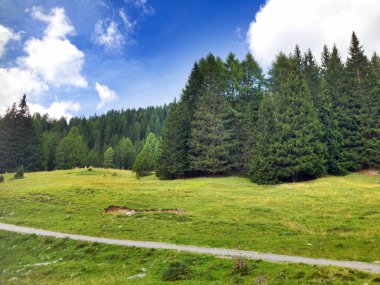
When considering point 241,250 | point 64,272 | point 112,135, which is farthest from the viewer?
point 112,135

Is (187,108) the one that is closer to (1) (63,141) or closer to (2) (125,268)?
(2) (125,268)

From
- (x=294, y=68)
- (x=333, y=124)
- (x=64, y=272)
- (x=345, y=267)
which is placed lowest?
(x=64, y=272)

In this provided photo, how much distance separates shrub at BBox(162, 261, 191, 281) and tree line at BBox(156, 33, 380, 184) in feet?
113

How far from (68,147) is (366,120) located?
98.2m

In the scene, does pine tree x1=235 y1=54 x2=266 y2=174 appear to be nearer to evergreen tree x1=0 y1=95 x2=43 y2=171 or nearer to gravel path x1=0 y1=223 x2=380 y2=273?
gravel path x1=0 y1=223 x2=380 y2=273

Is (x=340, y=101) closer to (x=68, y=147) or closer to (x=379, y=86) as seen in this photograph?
(x=379, y=86)

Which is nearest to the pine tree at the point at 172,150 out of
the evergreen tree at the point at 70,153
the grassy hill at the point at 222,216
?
the grassy hill at the point at 222,216

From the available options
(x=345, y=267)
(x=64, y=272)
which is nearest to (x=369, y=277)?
(x=345, y=267)

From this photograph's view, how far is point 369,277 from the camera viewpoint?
42.5ft

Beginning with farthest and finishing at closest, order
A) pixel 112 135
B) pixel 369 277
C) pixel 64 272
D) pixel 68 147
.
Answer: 1. pixel 112 135
2. pixel 68 147
3. pixel 64 272
4. pixel 369 277

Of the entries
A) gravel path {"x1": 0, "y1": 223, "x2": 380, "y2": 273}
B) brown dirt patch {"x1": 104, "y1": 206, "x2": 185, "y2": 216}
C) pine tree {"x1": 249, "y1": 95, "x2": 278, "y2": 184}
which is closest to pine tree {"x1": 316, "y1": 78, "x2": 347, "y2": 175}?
pine tree {"x1": 249, "y1": 95, "x2": 278, "y2": 184}

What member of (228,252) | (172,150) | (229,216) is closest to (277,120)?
(172,150)

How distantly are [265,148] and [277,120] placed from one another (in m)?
5.91

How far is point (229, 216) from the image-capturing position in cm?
2758
